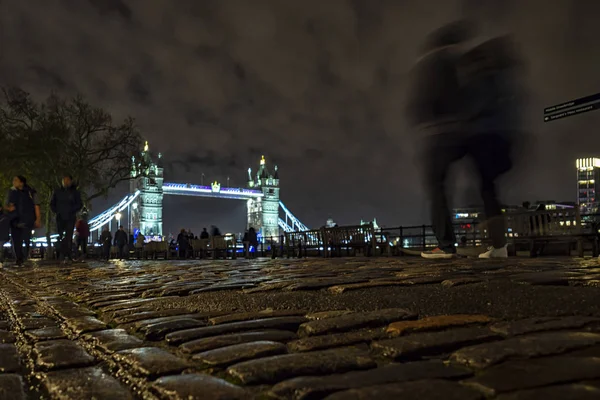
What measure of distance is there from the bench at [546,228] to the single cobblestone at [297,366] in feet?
22.2

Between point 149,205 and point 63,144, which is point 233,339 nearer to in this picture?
point 63,144

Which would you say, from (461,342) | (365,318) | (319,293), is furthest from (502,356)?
(319,293)

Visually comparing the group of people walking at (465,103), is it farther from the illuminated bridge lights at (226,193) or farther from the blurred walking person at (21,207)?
the illuminated bridge lights at (226,193)

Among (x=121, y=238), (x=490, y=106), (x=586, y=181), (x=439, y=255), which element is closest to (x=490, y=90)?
(x=490, y=106)

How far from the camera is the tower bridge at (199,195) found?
81.4 meters

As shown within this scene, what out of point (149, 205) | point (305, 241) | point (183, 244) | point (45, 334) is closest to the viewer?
point (45, 334)

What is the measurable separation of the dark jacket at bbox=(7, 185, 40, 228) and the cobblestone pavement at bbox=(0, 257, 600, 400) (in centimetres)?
701

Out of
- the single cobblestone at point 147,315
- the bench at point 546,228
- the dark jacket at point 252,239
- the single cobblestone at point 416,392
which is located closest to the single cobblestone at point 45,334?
the single cobblestone at point 147,315

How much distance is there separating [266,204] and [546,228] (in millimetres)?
94667

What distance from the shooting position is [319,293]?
352 cm

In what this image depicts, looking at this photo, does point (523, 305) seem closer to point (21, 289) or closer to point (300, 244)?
point (21, 289)

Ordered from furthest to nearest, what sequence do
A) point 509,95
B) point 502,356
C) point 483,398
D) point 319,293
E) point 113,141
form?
point 113,141 → point 509,95 → point 319,293 → point 502,356 → point 483,398

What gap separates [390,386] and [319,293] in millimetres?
2145

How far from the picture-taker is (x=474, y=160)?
5.62 meters
